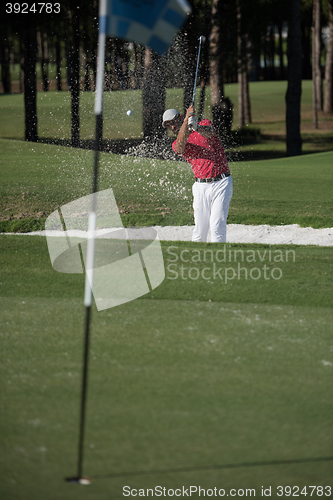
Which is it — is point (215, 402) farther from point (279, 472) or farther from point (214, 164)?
point (214, 164)

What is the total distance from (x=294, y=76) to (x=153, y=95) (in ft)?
14.6

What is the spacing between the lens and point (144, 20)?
9.67ft

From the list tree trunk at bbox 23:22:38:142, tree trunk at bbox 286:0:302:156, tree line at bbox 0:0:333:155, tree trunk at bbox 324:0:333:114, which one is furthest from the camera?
tree trunk at bbox 324:0:333:114

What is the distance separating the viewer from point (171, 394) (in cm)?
276

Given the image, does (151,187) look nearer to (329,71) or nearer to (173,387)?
(173,387)

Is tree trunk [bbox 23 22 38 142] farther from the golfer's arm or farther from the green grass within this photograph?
the golfer's arm

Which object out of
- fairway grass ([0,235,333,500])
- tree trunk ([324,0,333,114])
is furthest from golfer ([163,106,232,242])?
tree trunk ([324,0,333,114])

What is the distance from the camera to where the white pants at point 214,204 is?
249 inches

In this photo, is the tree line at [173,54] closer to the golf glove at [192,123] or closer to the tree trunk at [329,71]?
the tree trunk at [329,71]

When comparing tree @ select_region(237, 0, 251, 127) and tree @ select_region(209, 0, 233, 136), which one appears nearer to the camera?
tree @ select_region(209, 0, 233, 136)

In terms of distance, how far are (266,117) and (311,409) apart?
30671 mm

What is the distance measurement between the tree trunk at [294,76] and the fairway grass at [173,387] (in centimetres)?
1329

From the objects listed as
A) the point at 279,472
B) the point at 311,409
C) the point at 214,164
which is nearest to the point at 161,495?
the point at 279,472

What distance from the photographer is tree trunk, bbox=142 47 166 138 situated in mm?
16703
